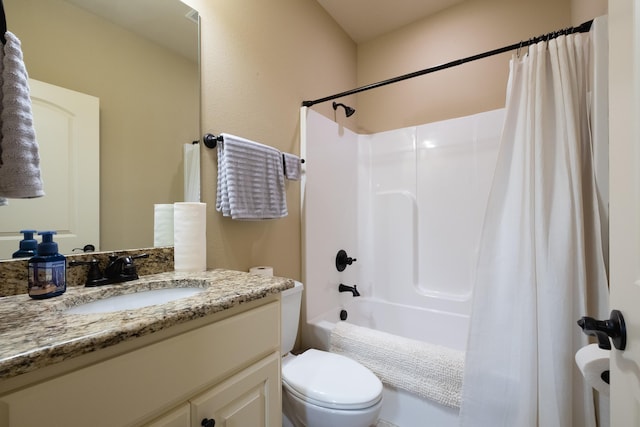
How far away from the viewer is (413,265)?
218cm

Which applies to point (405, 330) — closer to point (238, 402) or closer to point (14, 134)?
point (238, 402)

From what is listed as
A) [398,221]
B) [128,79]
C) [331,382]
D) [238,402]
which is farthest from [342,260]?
[128,79]

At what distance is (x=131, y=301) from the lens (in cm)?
88

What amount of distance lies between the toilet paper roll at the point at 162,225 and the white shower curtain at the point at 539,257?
4.37ft

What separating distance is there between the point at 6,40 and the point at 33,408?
0.72 m

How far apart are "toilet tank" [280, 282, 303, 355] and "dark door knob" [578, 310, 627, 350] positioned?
1.05 meters

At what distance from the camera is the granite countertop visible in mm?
439

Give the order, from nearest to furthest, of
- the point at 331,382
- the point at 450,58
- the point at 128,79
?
the point at 128,79, the point at 331,382, the point at 450,58

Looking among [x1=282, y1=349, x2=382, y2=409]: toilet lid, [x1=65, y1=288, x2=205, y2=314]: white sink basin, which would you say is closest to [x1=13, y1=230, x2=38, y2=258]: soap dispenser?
[x1=65, y1=288, x2=205, y2=314]: white sink basin

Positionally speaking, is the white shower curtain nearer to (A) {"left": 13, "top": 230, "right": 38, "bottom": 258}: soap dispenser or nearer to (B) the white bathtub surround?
(B) the white bathtub surround

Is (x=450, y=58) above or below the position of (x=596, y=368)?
above

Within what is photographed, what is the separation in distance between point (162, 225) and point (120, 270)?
24cm

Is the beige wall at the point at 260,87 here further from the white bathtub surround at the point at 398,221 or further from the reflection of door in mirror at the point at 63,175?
the reflection of door in mirror at the point at 63,175

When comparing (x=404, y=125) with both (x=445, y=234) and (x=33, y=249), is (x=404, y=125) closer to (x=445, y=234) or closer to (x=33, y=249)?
(x=445, y=234)
